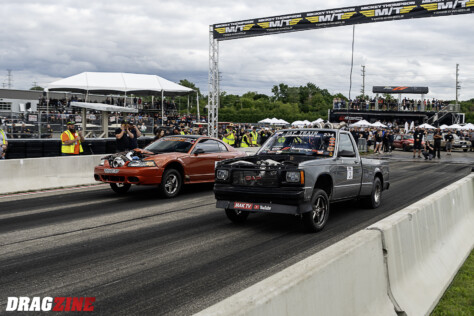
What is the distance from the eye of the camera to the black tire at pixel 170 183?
10.4m

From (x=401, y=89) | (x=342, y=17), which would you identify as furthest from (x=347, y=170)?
(x=401, y=89)

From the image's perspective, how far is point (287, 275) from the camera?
2.46 m

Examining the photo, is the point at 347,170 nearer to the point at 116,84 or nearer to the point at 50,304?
the point at 50,304

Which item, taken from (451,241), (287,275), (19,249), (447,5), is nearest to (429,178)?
(447,5)

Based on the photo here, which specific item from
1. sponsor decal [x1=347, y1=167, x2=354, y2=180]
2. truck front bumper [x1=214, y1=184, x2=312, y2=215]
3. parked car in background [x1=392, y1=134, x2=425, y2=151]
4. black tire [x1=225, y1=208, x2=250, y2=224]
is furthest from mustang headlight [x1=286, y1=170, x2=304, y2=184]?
parked car in background [x1=392, y1=134, x2=425, y2=151]

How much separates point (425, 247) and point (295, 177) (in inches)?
95.1

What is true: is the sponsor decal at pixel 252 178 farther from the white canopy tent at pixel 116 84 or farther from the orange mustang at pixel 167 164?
the white canopy tent at pixel 116 84

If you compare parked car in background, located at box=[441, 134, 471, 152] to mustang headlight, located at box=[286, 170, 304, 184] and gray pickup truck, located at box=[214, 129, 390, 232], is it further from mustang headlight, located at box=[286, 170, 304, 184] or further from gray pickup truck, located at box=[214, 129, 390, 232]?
mustang headlight, located at box=[286, 170, 304, 184]

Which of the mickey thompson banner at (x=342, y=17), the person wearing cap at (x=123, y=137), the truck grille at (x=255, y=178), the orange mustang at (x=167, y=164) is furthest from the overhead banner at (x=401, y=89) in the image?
the truck grille at (x=255, y=178)

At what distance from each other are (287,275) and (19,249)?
4701mm

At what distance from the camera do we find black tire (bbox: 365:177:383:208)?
30.4ft

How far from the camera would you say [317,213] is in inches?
282

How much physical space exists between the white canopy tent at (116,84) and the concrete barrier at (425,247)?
2511cm

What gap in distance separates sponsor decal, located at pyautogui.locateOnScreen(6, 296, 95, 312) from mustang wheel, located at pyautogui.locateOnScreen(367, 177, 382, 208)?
21.6 feet
